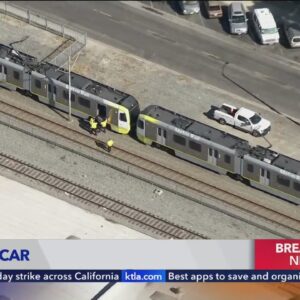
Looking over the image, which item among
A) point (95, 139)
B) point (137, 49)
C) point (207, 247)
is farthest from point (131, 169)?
point (207, 247)

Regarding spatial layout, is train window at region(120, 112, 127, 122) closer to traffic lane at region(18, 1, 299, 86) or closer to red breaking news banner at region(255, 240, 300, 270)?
traffic lane at region(18, 1, 299, 86)

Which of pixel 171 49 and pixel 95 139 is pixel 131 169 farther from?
pixel 171 49

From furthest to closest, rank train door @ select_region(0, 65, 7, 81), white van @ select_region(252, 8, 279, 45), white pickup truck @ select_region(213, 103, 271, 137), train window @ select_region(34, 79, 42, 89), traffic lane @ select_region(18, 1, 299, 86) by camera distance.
Answer: white van @ select_region(252, 8, 279, 45) < traffic lane @ select_region(18, 1, 299, 86) < train door @ select_region(0, 65, 7, 81) < train window @ select_region(34, 79, 42, 89) < white pickup truck @ select_region(213, 103, 271, 137)

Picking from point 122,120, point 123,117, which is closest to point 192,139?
point 123,117

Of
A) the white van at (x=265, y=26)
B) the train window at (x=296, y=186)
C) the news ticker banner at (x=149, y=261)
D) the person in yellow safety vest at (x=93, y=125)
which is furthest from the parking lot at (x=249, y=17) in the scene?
the news ticker banner at (x=149, y=261)

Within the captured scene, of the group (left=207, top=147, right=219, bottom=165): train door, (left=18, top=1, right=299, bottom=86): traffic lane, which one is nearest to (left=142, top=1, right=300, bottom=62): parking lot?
(left=18, top=1, right=299, bottom=86): traffic lane

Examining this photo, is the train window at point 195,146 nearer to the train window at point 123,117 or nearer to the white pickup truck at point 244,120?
the train window at point 123,117
